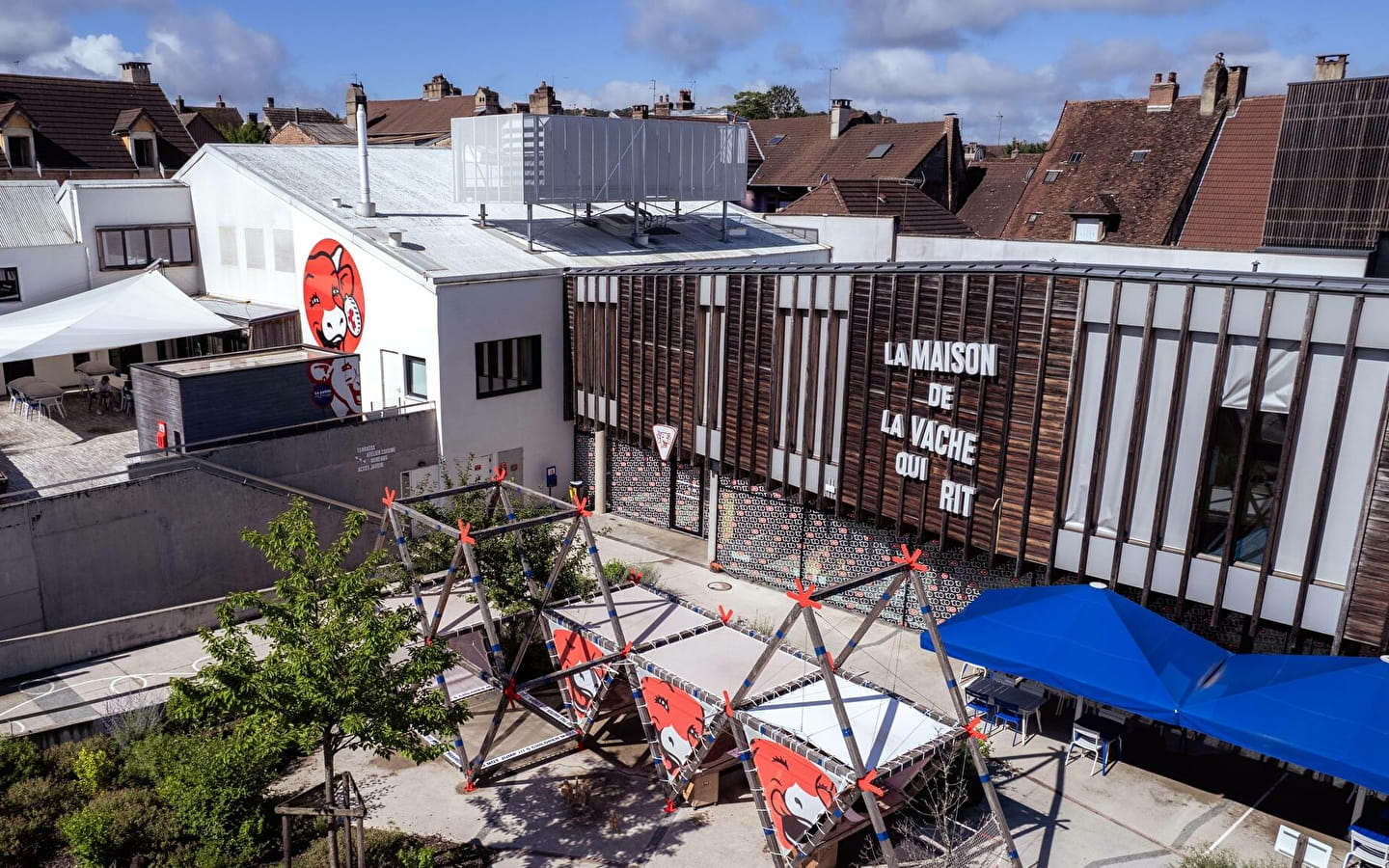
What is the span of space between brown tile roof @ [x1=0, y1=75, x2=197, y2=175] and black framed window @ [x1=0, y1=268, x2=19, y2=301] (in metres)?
12.2

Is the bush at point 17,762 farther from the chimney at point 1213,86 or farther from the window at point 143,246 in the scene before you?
the chimney at point 1213,86

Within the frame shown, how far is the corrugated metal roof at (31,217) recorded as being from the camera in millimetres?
24422

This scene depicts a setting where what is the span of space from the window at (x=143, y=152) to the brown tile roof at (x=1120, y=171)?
105 ft

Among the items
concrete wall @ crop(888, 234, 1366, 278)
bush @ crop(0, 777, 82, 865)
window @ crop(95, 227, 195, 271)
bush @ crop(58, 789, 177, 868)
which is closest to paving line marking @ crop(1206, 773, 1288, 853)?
concrete wall @ crop(888, 234, 1366, 278)

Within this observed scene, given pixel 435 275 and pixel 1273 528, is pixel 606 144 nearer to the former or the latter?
pixel 435 275

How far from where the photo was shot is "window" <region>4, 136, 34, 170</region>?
33.0 meters

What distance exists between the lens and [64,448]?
808 inches

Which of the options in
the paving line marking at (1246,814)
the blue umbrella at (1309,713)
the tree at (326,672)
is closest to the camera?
the tree at (326,672)

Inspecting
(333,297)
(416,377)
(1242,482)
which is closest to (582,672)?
(1242,482)

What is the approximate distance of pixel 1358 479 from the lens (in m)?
12.2

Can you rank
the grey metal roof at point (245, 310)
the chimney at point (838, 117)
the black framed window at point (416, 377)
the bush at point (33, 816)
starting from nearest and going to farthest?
the bush at point (33, 816) < the black framed window at point (416, 377) < the grey metal roof at point (245, 310) < the chimney at point (838, 117)

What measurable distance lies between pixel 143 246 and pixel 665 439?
1597 cm

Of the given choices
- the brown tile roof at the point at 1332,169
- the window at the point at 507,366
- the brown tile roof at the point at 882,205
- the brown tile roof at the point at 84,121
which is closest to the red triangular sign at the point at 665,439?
the window at the point at 507,366

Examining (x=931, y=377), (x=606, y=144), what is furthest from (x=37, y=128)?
(x=931, y=377)
